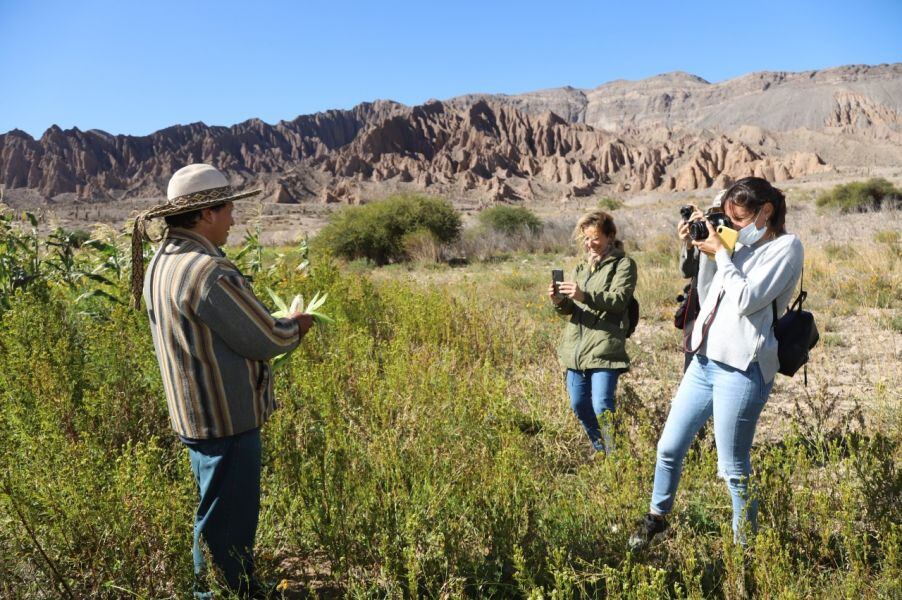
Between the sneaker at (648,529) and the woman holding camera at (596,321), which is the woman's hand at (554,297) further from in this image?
the sneaker at (648,529)

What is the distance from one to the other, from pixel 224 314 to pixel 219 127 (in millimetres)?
140111

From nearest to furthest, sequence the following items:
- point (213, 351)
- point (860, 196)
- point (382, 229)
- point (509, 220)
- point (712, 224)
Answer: point (213, 351) → point (712, 224) → point (382, 229) → point (509, 220) → point (860, 196)

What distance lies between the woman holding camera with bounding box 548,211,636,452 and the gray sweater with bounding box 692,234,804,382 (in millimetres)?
855

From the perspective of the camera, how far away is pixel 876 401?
3.83 metres

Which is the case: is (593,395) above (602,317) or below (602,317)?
below

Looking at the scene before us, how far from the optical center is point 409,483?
266 centimetres

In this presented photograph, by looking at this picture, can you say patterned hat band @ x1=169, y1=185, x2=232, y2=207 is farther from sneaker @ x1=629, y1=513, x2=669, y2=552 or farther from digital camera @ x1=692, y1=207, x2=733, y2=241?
sneaker @ x1=629, y1=513, x2=669, y2=552

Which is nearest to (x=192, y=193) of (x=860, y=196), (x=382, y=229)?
(x=382, y=229)

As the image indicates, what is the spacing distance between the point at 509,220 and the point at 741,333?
1729 centimetres

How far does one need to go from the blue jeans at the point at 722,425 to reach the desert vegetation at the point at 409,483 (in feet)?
0.36

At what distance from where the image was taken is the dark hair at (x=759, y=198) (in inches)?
90.7

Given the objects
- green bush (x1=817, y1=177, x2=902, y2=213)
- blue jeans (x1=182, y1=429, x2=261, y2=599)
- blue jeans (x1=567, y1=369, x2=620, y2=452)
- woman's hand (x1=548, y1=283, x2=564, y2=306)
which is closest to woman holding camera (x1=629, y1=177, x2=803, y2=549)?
blue jeans (x1=567, y1=369, x2=620, y2=452)

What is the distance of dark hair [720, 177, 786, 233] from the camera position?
90.7 inches

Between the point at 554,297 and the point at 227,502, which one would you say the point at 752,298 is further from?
the point at 227,502
